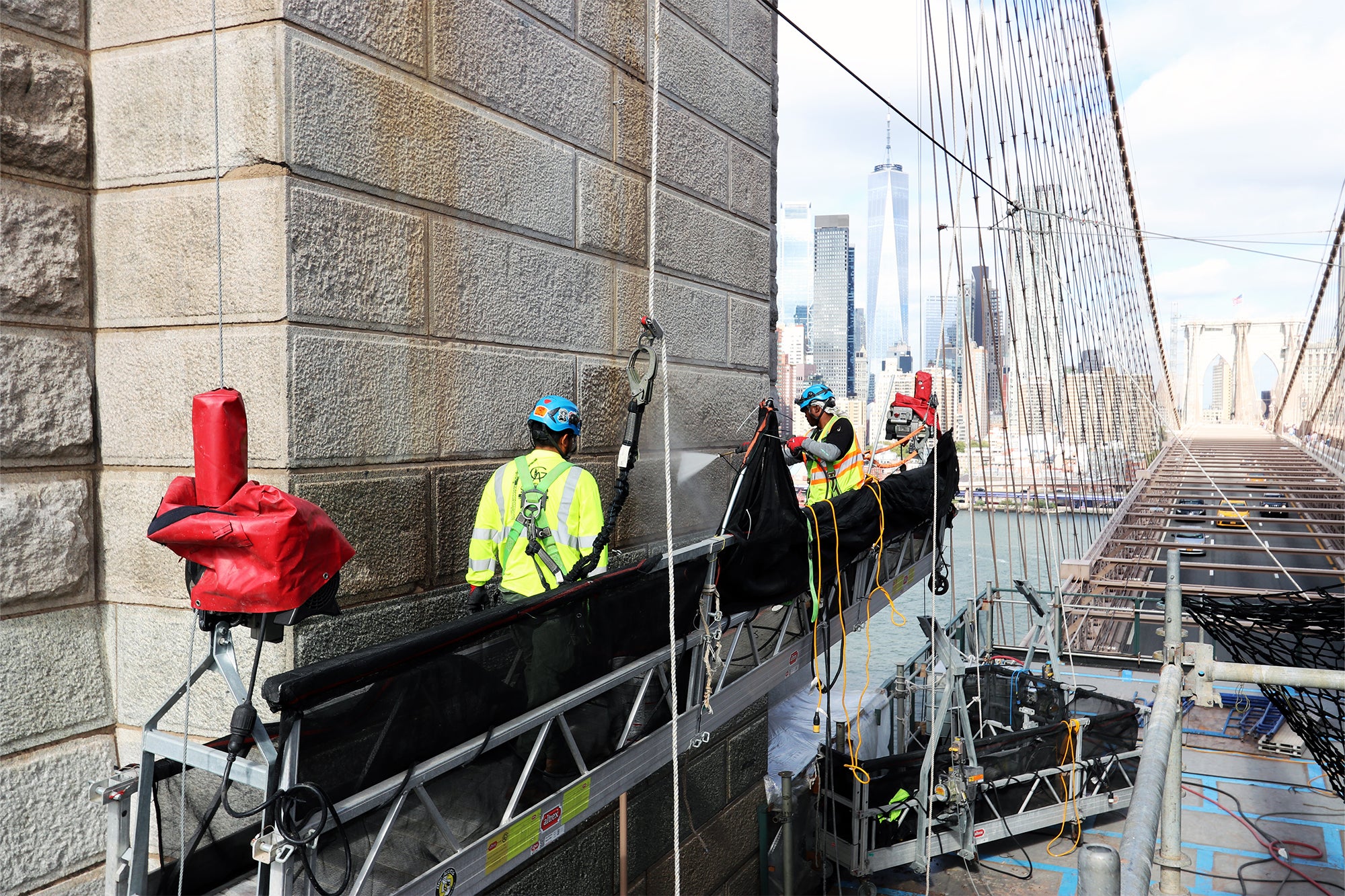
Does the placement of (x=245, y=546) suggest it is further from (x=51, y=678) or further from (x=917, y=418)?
(x=917, y=418)

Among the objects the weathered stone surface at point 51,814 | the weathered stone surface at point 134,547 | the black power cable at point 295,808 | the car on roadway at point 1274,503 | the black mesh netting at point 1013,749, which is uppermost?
the weathered stone surface at point 134,547

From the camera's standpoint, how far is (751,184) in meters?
6.89

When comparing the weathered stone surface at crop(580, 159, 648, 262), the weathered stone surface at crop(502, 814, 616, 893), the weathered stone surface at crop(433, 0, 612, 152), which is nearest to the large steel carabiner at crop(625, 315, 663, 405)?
the weathered stone surface at crop(580, 159, 648, 262)

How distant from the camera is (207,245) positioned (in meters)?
→ 3.32

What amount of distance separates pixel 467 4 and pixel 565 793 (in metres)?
3.24

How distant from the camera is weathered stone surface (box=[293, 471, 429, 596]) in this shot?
3.45m

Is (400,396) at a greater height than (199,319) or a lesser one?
lesser

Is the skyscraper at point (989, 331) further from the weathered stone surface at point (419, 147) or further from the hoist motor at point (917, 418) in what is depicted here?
the weathered stone surface at point (419, 147)

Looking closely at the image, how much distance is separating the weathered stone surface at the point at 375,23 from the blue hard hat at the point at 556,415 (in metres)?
1.45

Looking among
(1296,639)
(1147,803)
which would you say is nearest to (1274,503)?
(1296,639)

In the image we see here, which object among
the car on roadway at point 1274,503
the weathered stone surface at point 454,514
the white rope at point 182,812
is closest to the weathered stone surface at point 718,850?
the weathered stone surface at point 454,514

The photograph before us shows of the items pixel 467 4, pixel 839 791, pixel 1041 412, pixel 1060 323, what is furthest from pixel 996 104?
pixel 467 4

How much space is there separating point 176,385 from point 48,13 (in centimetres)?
133

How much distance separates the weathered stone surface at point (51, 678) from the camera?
9.84 feet
